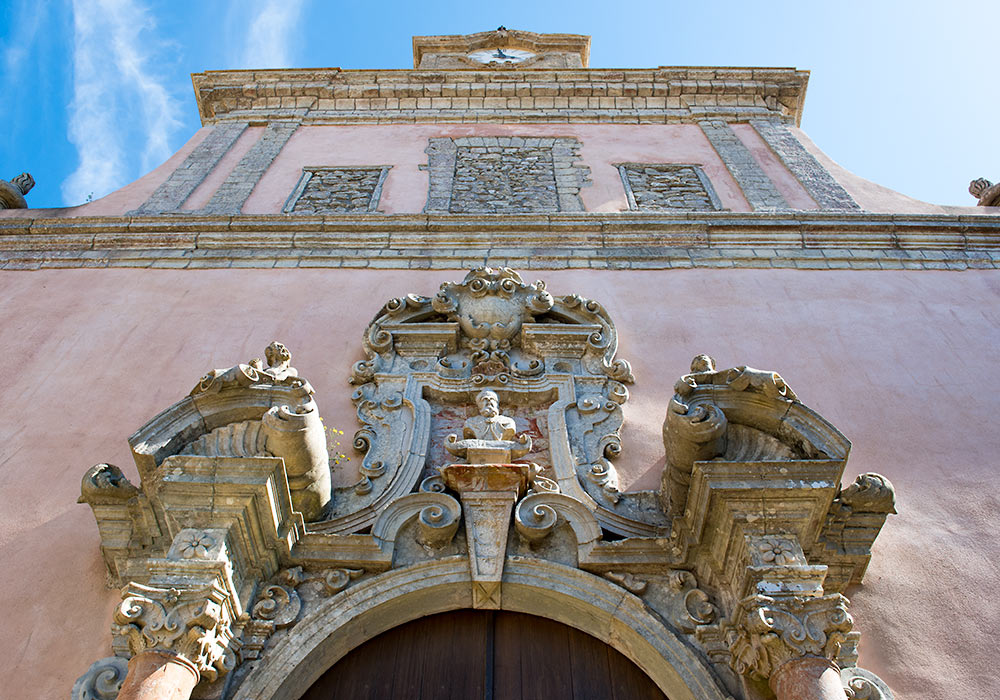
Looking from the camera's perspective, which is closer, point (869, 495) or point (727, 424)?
point (869, 495)

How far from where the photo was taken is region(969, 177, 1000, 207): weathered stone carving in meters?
7.07

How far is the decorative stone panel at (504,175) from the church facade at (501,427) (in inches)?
1.7

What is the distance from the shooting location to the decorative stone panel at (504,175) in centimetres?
700

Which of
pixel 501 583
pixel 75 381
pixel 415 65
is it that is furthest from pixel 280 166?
pixel 501 583

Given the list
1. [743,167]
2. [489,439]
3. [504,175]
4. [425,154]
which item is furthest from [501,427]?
[743,167]

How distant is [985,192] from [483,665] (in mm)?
6051

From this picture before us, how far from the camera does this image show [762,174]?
24.3 ft

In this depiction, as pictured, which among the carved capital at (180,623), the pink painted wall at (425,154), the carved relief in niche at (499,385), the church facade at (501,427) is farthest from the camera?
the pink painted wall at (425,154)

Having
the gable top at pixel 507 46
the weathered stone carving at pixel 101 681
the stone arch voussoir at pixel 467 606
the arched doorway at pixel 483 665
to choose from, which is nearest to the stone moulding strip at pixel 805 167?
the gable top at pixel 507 46

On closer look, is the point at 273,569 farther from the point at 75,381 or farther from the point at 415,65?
the point at 415,65

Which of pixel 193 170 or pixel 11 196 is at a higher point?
pixel 193 170

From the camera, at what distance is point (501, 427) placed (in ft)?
14.3

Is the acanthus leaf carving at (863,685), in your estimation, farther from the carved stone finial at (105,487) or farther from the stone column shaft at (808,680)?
the carved stone finial at (105,487)

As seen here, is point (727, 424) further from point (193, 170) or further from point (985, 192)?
point (193, 170)
